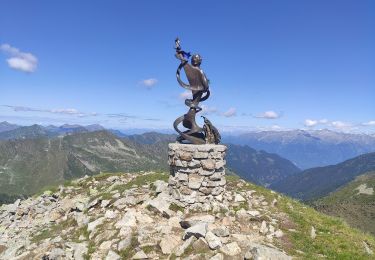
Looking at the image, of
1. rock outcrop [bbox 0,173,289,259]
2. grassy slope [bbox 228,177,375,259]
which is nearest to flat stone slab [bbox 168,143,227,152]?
rock outcrop [bbox 0,173,289,259]

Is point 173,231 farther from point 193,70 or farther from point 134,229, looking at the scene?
point 193,70

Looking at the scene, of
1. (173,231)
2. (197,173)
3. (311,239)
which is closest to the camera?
(173,231)

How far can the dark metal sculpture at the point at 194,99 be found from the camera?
23.7 m

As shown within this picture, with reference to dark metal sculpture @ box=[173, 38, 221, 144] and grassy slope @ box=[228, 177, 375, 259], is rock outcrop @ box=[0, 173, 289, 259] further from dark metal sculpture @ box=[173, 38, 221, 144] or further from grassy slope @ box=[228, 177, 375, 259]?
dark metal sculpture @ box=[173, 38, 221, 144]

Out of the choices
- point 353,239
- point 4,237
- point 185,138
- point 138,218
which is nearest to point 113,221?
point 138,218

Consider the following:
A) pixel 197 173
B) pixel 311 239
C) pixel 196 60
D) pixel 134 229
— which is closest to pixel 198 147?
pixel 197 173

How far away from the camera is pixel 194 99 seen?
24.3 meters

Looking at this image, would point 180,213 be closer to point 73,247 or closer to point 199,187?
point 199,187

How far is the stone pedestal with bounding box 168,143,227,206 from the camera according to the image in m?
21.8

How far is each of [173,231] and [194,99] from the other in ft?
31.8

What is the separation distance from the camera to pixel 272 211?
2253 cm

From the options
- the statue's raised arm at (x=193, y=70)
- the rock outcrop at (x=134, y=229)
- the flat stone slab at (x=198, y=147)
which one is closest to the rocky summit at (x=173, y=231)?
the rock outcrop at (x=134, y=229)

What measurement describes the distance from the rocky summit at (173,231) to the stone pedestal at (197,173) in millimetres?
756

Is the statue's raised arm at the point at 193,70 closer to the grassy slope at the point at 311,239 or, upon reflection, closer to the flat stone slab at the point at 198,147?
the flat stone slab at the point at 198,147
